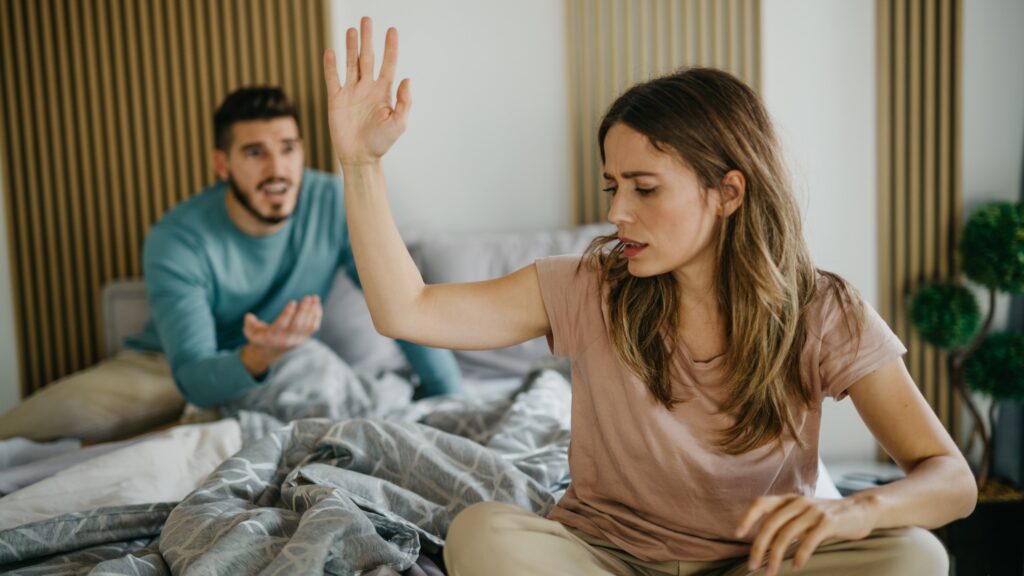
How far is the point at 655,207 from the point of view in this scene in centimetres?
128

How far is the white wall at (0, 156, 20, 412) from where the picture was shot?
10.6 ft

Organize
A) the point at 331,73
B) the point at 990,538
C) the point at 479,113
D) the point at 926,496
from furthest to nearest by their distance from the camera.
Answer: the point at 479,113 < the point at 990,538 < the point at 331,73 < the point at 926,496

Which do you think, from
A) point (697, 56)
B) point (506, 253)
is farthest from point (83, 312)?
point (697, 56)

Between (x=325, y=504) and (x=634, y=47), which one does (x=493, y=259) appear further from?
(x=325, y=504)

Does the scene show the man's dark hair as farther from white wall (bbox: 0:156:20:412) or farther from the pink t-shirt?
the pink t-shirt

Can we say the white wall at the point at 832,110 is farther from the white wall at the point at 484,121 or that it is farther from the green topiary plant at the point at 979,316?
the green topiary plant at the point at 979,316

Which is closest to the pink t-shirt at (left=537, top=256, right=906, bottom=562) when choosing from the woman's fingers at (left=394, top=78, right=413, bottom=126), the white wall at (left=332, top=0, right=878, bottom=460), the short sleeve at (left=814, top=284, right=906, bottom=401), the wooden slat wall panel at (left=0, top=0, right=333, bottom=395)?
the short sleeve at (left=814, top=284, right=906, bottom=401)

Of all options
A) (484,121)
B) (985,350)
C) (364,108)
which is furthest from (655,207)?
(484,121)

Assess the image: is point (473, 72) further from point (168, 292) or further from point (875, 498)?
point (875, 498)

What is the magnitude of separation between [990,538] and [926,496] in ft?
4.70

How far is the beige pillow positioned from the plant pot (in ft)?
6.91

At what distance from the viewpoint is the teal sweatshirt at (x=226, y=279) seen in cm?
229

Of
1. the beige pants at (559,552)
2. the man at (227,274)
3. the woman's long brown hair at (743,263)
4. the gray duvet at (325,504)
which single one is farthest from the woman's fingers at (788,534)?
the man at (227,274)

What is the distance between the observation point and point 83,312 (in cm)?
326
